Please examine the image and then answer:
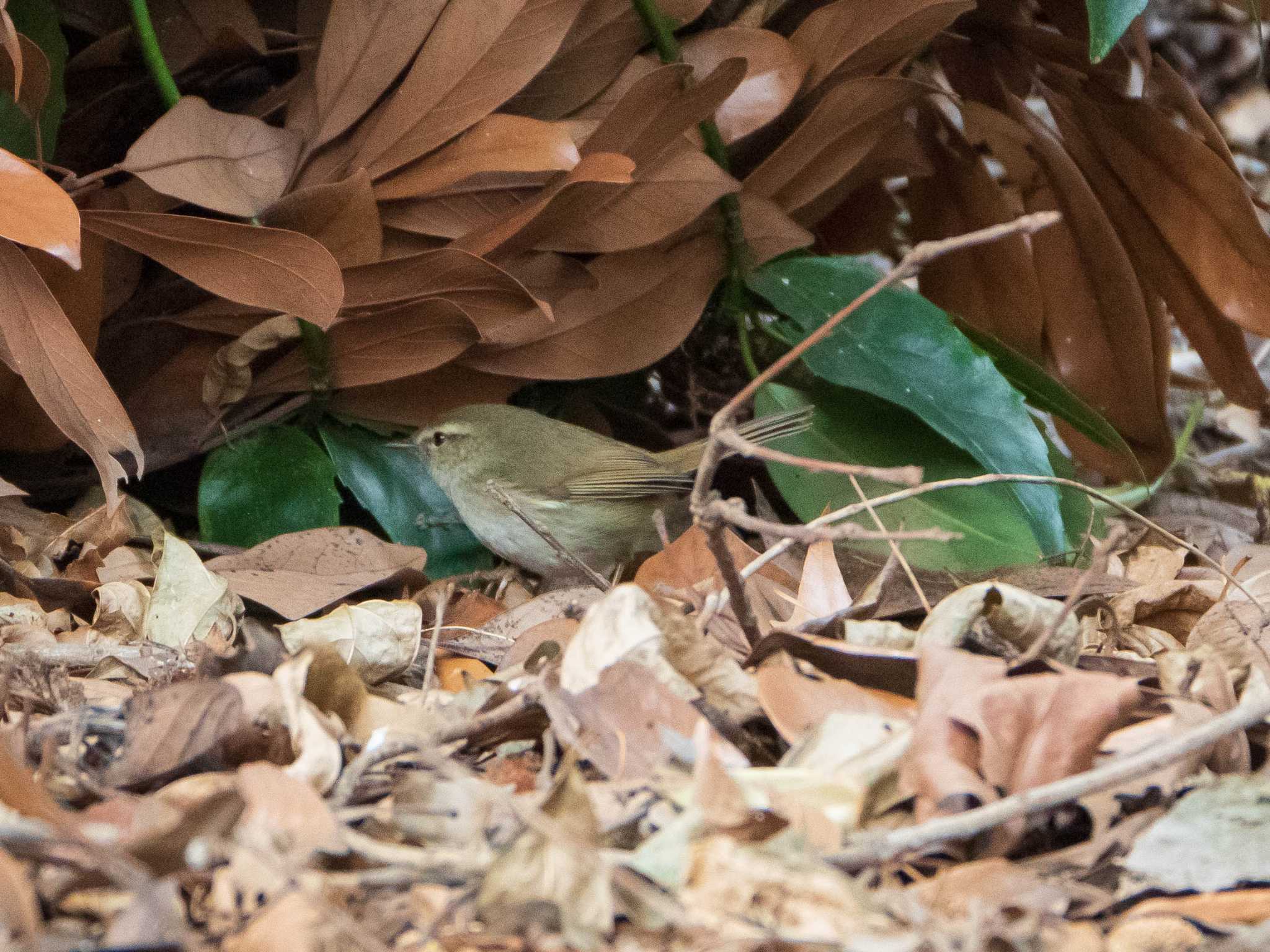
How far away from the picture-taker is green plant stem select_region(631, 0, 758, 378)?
2.39 m

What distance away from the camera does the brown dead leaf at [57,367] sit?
75.6 inches

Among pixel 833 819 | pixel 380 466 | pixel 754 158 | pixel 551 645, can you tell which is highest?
pixel 754 158

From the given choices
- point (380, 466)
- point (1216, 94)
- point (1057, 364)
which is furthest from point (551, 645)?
point (1216, 94)

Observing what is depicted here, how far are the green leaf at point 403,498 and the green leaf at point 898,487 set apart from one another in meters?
0.83

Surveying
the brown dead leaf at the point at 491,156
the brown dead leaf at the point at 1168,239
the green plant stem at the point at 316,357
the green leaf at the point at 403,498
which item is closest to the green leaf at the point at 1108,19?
the brown dead leaf at the point at 1168,239

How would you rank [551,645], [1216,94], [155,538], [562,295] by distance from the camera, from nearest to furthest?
[551,645], [155,538], [562,295], [1216,94]

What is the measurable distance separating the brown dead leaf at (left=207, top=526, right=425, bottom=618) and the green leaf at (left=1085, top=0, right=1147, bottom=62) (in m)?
1.59

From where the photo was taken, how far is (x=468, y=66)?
7.34 ft

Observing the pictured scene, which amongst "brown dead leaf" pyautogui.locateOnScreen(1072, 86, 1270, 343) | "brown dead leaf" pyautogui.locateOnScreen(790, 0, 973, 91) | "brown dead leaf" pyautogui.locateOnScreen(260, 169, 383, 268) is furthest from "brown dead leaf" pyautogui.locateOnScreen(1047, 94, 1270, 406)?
"brown dead leaf" pyautogui.locateOnScreen(260, 169, 383, 268)

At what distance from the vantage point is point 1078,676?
1311 millimetres

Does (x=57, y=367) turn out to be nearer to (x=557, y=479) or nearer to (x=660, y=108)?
(x=660, y=108)

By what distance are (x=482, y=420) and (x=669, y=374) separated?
58cm

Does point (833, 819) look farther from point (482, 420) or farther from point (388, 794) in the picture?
point (482, 420)

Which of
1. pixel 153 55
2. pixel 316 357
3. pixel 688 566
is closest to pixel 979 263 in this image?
pixel 688 566
